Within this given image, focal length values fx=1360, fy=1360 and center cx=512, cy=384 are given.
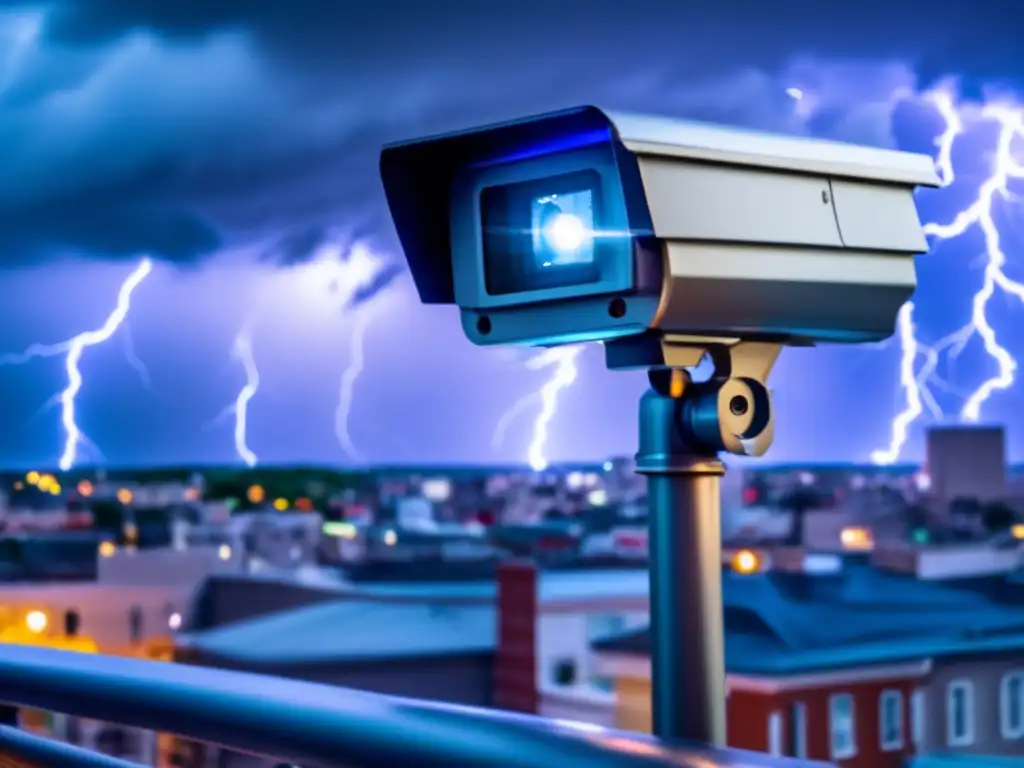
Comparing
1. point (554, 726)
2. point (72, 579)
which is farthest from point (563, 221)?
point (72, 579)

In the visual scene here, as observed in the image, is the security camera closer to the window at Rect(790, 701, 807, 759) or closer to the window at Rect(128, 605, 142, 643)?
the window at Rect(790, 701, 807, 759)

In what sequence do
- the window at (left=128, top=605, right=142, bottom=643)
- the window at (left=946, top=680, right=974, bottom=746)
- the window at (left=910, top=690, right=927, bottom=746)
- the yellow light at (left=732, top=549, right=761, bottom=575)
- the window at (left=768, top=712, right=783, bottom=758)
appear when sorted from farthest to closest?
1. the window at (left=128, top=605, right=142, bottom=643)
2. the window at (left=910, top=690, right=927, bottom=746)
3. the window at (left=768, top=712, right=783, bottom=758)
4. the window at (left=946, top=680, right=974, bottom=746)
5. the yellow light at (left=732, top=549, right=761, bottom=575)

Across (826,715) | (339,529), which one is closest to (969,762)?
(826,715)

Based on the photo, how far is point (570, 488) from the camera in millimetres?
4953

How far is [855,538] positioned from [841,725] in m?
1.46

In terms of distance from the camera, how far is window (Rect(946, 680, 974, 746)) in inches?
125

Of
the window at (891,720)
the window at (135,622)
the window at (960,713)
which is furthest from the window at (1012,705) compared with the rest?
the window at (135,622)

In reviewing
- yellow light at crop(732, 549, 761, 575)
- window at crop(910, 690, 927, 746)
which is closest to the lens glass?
yellow light at crop(732, 549, 761, 575)

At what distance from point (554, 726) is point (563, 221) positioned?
0.99ft

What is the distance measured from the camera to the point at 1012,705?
11.0 ft

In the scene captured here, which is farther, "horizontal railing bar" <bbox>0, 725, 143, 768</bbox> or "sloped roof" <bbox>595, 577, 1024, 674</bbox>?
"sloped roof" <bbox>595, 577, 1024, 674</bbox>

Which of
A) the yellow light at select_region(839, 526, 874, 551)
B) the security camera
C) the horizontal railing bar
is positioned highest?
the security camera

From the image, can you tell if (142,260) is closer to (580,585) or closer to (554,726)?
(580,585)

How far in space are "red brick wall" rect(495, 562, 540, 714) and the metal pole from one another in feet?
15.5
